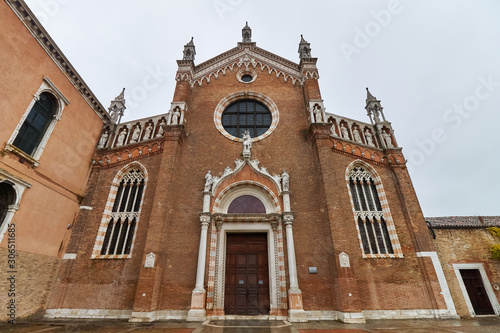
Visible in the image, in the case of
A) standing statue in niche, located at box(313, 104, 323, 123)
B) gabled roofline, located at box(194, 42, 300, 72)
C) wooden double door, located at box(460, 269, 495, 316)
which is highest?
gabled roofline, located at box(194, 42, 300, 72)

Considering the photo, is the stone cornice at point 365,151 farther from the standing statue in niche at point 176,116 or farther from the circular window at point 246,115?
the standing statue in niche at point 176,116

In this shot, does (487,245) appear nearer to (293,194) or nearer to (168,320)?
(293,194)

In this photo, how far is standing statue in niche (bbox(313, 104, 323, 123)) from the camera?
13.9 m

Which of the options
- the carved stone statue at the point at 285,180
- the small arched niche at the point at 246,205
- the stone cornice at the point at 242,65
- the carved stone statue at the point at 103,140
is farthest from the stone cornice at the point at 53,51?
the carved stone statue at the point at 285,180

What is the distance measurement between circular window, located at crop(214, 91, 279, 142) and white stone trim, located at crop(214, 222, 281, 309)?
5054mm

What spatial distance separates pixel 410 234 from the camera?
12.2 meters

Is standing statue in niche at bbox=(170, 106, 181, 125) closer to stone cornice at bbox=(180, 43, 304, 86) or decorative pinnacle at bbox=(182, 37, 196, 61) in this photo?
stone cornice at bbox=(180, 43, 304, 86)

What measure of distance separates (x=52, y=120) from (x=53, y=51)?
3.38 metres

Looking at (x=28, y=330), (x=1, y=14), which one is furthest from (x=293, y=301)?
(x=1, y=14)

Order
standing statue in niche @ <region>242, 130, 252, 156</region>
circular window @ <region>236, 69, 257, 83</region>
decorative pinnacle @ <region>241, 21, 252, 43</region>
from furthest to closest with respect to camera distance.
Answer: decorative pinnacle @ <region>241, 21, 252, 43</region> → circular window @ <region>236, 69, 257, 83</region> → standing statue in niche @ <region>242, 130, 252, 156</region>

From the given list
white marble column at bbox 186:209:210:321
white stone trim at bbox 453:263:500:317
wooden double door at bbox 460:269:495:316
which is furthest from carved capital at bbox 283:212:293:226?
wooden double door at bbox 460:269:495:316

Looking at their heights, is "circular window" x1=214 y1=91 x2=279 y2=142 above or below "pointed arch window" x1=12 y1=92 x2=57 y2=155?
above

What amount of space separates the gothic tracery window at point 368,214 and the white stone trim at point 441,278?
1.59 metres

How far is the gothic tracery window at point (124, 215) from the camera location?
1238cm
